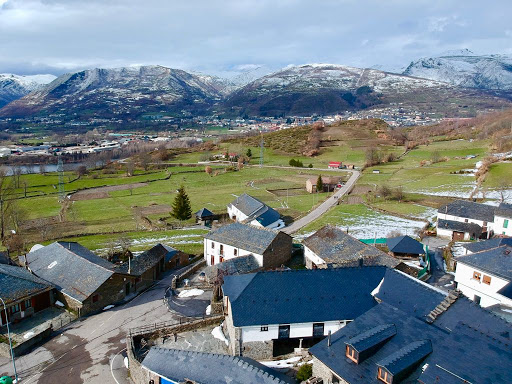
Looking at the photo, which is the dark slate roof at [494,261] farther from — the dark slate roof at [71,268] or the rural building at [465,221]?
the dark slate roof at [71,268]

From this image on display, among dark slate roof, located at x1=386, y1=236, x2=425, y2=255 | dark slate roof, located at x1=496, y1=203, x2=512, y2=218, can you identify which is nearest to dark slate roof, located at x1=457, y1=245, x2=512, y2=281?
dark slate roof, located at x1=386, y1=236, x2=425, y2=255

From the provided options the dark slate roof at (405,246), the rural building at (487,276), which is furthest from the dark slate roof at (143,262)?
the rural building at (487,276)

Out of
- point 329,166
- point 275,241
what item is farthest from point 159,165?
point 275,241

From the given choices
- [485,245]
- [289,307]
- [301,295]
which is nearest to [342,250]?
[485,245]

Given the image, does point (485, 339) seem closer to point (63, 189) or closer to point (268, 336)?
point (268, 336)

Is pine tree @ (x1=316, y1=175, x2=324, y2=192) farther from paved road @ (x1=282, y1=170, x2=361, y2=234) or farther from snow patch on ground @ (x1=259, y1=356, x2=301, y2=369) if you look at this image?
snow patch on ground @ (x1=259, y1=356, x2=301, y2=369)

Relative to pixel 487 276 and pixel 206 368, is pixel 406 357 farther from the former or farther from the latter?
pixel 487 276
